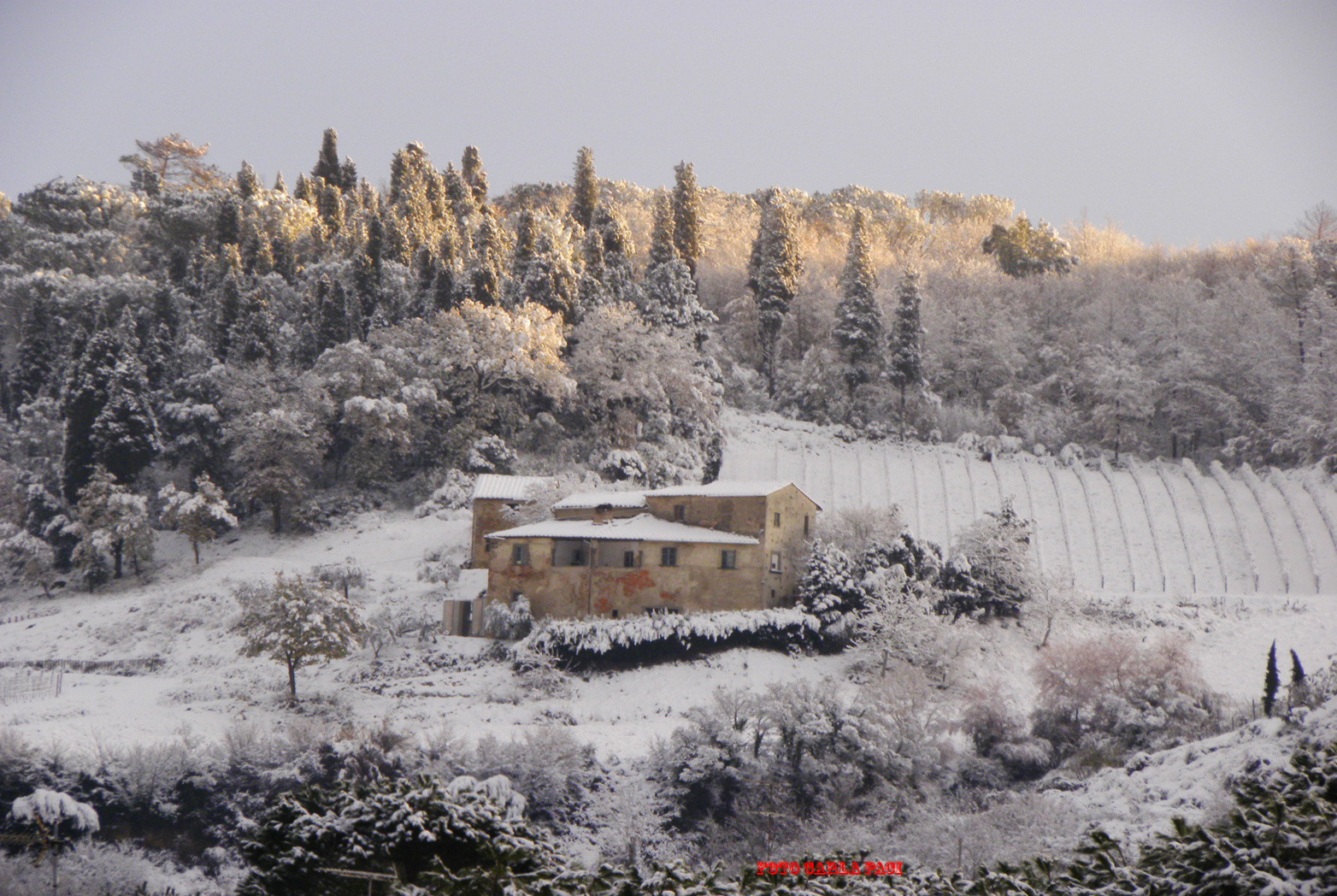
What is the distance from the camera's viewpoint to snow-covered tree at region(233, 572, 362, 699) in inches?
1221

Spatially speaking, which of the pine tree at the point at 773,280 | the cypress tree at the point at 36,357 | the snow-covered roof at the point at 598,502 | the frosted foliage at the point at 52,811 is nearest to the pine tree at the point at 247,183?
the cypress tree at the point at 36,357

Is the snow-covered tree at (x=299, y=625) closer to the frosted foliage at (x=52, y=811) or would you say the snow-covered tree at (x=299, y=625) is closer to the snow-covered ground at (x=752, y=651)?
the snow-covered ground at (x=752, y=651)

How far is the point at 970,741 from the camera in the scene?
95.5 feet

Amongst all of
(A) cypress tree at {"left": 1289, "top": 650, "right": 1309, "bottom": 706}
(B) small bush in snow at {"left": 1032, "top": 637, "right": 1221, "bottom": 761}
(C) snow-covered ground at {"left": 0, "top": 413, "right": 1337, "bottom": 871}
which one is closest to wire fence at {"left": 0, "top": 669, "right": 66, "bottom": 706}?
(C) snow-covered ground at {"left": 0, "top": 413, "right": 1337, "bottom": 871}

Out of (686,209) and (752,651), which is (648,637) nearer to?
(752,651)

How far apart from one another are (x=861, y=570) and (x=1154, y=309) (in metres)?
35.3

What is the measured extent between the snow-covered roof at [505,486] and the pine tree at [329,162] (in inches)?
1784

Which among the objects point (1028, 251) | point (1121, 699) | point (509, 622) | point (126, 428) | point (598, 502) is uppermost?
point (1028, 251)

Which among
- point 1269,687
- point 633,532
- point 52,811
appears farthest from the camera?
point 633,532

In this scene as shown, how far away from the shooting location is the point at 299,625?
31.2 meters

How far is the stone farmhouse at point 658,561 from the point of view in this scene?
117 ft

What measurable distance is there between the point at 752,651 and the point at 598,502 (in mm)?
8013

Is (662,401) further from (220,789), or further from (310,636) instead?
(220,789)

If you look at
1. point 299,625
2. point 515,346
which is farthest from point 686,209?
point 299,625
